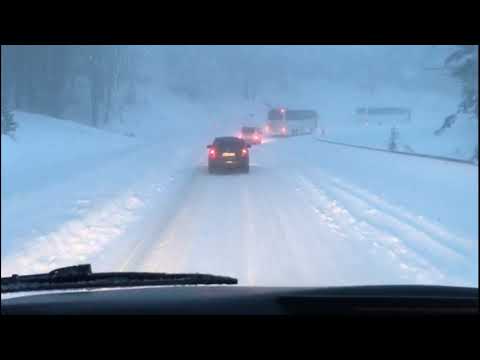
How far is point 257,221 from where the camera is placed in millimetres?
10891

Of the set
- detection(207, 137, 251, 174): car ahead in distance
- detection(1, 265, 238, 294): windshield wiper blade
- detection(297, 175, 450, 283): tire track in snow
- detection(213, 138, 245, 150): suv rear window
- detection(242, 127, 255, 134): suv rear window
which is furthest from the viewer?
detection(242, 127, 255, 134): suv rear window

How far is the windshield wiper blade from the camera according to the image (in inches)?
151

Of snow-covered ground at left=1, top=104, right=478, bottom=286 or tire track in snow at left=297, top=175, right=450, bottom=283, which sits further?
snow-covered ground at left=1, top=104, right=478, bottom=286

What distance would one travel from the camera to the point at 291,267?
742 centimetres

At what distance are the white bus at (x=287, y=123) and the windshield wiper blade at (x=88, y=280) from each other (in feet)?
180

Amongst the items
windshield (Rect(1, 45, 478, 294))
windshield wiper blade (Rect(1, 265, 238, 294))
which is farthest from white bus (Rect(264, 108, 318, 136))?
windshield wiper blade (Rect(1, 265, 238, 294))

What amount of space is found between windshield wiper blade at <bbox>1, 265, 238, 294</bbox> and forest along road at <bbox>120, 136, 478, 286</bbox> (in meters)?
2.56

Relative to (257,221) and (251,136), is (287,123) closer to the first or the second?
(251,136)

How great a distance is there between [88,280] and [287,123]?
56.2m

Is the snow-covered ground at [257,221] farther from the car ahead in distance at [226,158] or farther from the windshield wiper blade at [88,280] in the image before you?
the windshield wiper blade at [88,280]

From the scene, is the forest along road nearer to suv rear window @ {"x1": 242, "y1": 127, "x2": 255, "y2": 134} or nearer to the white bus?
suv rear window @ {"x1": 242, "y1": 127, "x2": 255, "y2": 134}

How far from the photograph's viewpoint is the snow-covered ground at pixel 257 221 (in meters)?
7.58

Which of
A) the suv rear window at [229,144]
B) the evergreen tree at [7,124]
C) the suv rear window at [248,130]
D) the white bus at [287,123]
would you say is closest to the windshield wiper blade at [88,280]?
the suv rear window at [229,144]
